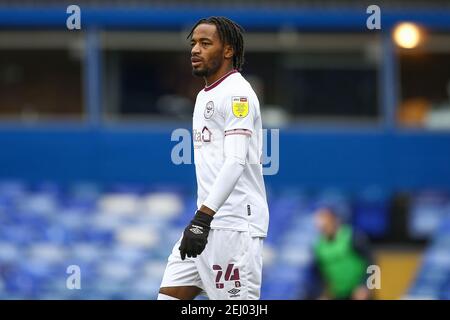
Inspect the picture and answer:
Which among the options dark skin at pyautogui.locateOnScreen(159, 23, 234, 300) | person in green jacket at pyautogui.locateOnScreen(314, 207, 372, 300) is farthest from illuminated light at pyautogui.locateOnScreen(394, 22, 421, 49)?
dark skin at pyautogui.locateOnScreen(159, 23, 234, 300)

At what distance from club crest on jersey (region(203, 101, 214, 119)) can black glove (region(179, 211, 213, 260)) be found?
0.51 m

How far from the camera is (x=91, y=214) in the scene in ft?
49.9

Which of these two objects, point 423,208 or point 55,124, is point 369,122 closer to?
point 423,208

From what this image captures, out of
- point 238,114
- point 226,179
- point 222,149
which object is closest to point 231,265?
point 226,179

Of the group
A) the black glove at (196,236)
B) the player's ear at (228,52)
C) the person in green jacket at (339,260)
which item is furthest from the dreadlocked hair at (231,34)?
the person in green jacket at (339,260)

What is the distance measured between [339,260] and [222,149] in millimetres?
4696

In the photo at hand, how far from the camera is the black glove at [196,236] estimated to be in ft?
20.2

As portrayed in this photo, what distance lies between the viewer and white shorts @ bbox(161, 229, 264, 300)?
20.7 ft

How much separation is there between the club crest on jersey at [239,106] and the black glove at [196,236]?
1.73ft

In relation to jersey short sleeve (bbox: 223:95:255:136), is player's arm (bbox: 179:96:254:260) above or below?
below

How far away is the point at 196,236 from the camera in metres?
6.15

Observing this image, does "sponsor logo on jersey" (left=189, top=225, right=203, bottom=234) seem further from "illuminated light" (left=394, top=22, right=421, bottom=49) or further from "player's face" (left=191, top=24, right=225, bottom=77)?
"illuminated light" (left=394, top=22, right=421, bottom=49)
